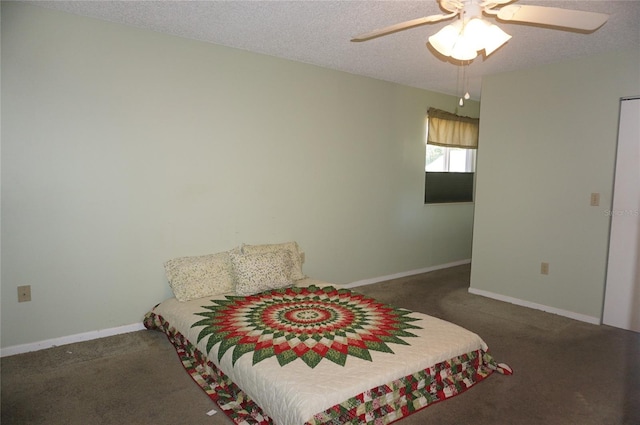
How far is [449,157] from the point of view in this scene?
5504 millimetres

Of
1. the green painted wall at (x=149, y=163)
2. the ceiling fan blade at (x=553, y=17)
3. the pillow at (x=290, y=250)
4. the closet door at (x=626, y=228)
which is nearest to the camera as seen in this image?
the ceiling fan blade at (x=553, y=17)

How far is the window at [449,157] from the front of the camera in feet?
16.9

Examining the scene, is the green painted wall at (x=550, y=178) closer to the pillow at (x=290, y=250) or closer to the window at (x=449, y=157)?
the window at (x=449, y=157)

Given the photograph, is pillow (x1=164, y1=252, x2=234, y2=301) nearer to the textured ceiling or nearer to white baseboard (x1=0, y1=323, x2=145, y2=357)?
white baseboard (x1=0, y1=323, x2=145, y2=357)

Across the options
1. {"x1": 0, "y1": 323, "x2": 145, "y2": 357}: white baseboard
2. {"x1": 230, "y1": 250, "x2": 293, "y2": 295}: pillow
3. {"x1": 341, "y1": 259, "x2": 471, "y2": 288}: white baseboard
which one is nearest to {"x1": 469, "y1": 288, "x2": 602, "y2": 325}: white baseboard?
{"x1": 341, "y1": 259, "x2": 471, "y2": 288}: white baseboard

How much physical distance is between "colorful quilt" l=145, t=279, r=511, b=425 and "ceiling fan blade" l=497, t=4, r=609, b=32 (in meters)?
1.70

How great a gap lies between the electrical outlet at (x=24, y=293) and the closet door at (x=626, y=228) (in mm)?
4394

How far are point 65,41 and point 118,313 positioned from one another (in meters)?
1.93

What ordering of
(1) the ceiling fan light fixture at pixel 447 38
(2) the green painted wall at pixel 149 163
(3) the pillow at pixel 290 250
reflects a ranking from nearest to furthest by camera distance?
(1) the ceiling fan light fixture at pixel 447 38 < (2) the green painted wall at pixel 149 163 < (3) the pillow at pixel 290 250

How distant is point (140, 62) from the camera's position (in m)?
2.98

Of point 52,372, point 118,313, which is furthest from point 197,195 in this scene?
point 52,372

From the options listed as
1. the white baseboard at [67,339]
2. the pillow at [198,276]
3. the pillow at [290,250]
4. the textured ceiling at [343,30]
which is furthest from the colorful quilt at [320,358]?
the textured ceiling at [343,30]

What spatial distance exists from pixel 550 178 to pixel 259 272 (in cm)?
277

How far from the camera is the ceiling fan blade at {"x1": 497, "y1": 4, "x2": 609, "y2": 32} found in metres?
1.80
